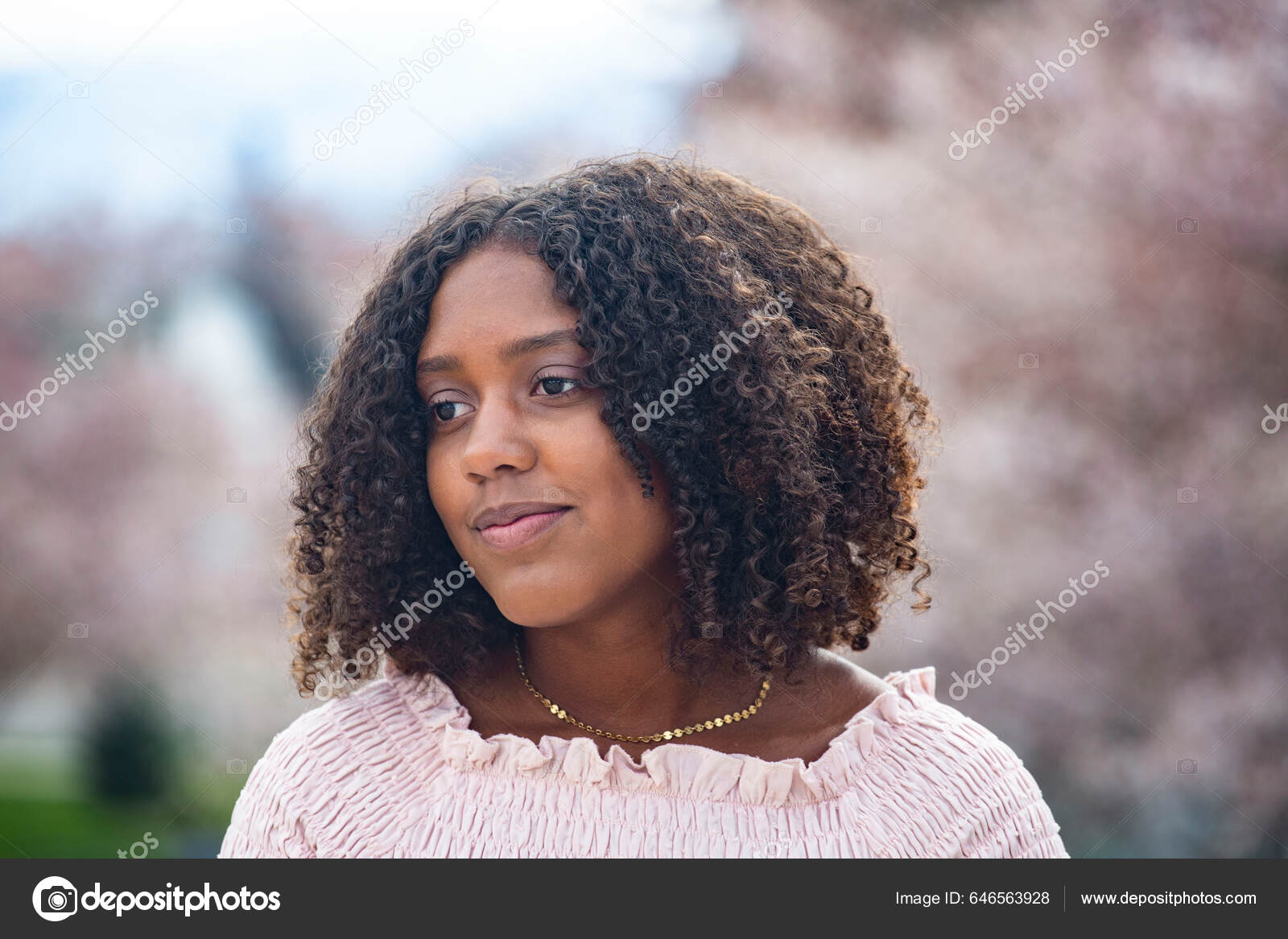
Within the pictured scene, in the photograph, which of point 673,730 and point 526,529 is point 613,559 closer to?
point 526,529

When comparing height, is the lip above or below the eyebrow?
below

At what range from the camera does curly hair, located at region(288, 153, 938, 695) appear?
1.89 meters

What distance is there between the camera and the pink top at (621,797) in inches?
71.4

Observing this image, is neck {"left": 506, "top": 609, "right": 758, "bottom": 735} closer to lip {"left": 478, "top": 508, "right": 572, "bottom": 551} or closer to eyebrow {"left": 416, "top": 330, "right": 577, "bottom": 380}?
lip {"left": 478, "top": 508, "right": 572, "bottom": 551}

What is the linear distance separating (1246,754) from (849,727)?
2243 millimetres

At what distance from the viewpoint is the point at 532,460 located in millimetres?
1779

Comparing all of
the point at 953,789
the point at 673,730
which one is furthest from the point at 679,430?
the point at 953,789

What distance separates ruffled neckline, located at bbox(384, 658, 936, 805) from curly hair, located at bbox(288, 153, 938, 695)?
0.50ft

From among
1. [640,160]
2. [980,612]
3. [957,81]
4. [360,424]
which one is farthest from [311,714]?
[957,81]

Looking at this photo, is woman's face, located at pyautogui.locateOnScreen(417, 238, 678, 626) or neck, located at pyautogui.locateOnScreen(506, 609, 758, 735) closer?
woman's face, located at pyautogui.locateOnScreen(417, 238, 678, 626)

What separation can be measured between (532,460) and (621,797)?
0.54 metres
